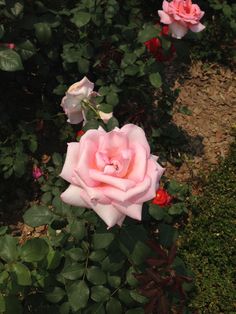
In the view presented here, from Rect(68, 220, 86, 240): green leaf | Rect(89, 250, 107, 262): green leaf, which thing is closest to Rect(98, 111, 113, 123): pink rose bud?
Rect(68, 220, 86, 240): green leaf

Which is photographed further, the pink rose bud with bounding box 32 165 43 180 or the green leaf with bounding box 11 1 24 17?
the pink rose bud with bounding box 32 165 43 180

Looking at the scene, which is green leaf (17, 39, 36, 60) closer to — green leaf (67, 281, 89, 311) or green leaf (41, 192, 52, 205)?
green leaf (41, 192, 52, 205)

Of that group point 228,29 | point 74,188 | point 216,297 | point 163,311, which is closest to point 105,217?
point 74,188

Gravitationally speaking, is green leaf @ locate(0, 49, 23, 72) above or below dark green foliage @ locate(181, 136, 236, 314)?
above

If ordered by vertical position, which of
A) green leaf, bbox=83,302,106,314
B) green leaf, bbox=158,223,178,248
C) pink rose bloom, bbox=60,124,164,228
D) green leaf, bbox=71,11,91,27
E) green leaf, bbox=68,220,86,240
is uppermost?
pink rose bloom, bbox=60,124,164,228

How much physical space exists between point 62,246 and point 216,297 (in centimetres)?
123

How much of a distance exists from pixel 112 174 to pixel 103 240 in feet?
1.56

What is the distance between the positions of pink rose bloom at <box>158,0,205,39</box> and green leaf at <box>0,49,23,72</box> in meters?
0.94

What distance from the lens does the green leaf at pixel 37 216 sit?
6.39ft

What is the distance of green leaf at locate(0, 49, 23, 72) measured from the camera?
220 centimetres

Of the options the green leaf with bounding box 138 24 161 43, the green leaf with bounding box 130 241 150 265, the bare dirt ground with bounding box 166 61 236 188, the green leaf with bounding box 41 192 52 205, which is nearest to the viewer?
the green leaf with bounding box 130 241 150 265

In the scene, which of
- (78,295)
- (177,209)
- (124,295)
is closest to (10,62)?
(78,295)

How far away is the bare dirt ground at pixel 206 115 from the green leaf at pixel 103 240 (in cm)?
166

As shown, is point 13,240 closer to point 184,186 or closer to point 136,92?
point 184,186
